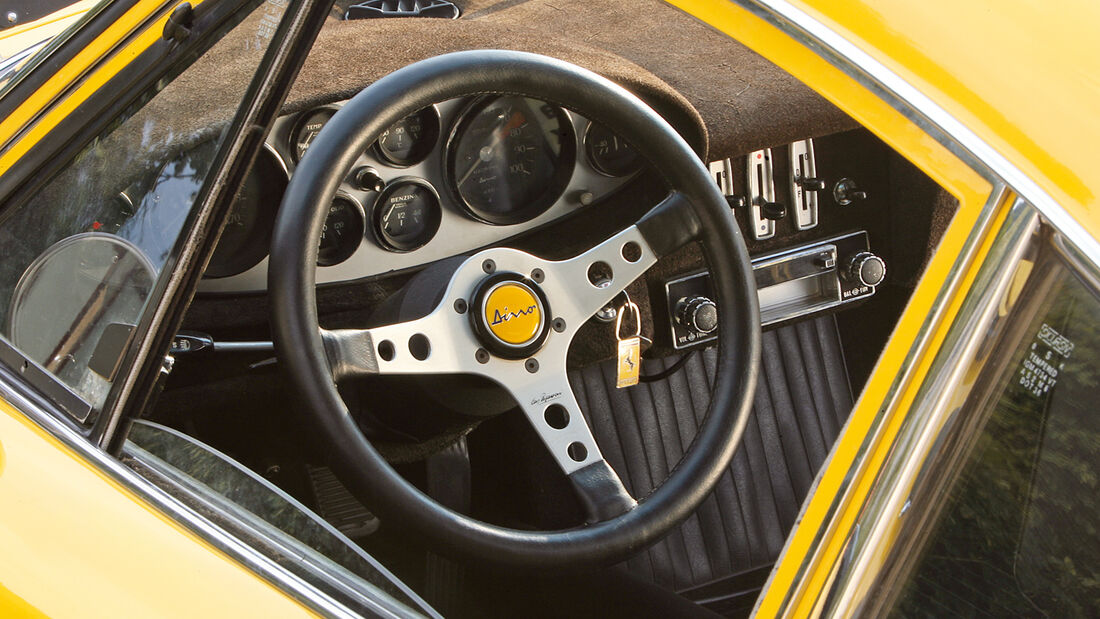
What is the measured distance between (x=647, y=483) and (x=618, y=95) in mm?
1093

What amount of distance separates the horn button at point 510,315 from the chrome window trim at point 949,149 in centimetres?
73

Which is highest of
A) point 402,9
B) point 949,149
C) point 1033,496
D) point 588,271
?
point 402,9

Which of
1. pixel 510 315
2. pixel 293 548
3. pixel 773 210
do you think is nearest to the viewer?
pixel 293 548

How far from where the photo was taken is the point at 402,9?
260cm

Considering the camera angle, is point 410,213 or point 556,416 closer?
point 556,416

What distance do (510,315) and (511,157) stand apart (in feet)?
2.18

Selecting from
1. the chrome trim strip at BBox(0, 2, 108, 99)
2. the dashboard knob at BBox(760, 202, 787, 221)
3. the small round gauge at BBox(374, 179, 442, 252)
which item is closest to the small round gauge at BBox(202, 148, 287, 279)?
the small round gauge at BBox(374, 179, 442, 252)

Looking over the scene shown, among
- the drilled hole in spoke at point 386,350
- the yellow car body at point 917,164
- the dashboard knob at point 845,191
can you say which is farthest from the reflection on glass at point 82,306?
the dashboard knob at point 845,191

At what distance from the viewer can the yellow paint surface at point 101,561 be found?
947 millimetres

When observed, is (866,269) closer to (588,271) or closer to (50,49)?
(588,271)

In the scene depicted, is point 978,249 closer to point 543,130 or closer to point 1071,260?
point 1071,260

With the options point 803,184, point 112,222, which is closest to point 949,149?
point 112,222

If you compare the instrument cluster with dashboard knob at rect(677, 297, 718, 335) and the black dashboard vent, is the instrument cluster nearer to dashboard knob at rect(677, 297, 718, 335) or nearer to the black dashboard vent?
dashboard knob at rect(677, 297, 718, 335)

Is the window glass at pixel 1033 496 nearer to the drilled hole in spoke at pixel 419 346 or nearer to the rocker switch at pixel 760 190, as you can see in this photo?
the drilled hole in spoke at pixel 419 346
